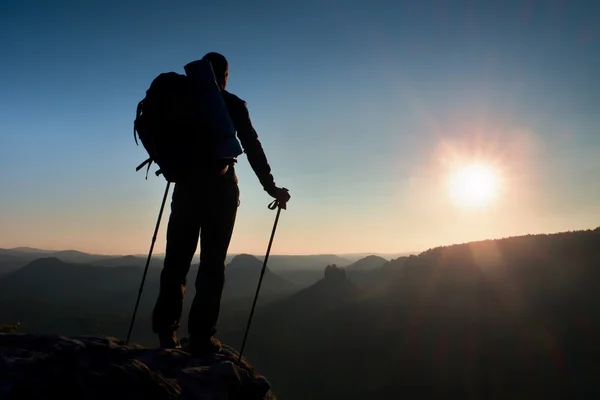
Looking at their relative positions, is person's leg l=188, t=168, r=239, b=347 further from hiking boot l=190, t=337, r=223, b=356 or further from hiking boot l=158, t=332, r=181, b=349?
hiking boot l=158, t=332, r=181, b=349

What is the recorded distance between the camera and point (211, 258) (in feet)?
17.3

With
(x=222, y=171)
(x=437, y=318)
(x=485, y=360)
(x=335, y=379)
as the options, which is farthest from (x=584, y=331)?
(x=222, y=171)

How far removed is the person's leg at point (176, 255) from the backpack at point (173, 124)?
0.99ft

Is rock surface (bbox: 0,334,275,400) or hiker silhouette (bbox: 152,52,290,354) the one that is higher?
hiker silhouette (bbox: 152,52,290,354)

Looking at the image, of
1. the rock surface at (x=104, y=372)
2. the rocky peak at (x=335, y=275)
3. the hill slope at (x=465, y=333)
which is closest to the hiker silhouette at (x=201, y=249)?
the rock surface at (x=104, y=372)

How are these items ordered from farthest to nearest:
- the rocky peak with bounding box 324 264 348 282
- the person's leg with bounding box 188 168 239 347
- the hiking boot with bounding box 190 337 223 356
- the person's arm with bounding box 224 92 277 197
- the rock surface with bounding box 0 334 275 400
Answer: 1. the rocky peak with bounding box 324 264 348 282
2. the person's arm with bounding box 224 92 277 197
3. the person's leg with bounding box 188 168 239 347
4. the hiking boot with bounding box 190 337 223 356
5. the rock surface with bounding box 0 334 275 400

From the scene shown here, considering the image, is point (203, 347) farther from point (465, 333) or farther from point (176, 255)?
point (465, 333)

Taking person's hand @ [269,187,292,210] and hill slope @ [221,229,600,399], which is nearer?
person's hand @ [269,187,292,210]

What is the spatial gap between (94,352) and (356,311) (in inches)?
6107

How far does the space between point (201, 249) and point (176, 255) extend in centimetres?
33

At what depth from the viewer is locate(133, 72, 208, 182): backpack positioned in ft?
16.6

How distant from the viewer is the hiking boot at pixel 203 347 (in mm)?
4973

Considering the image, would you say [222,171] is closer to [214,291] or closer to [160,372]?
[214,291]

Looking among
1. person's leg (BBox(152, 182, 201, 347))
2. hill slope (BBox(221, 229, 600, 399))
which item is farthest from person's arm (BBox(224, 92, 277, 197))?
hill slope (BBox(221, 229, 600, 399))
